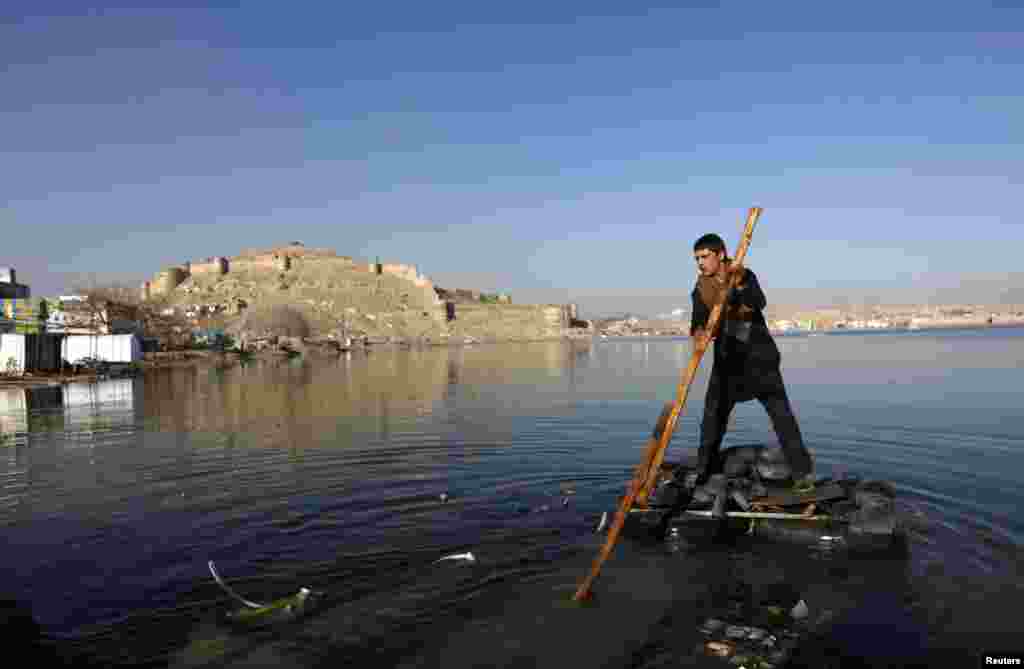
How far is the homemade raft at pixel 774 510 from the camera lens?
725cm

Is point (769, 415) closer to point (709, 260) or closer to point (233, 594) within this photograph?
point (709, 260)

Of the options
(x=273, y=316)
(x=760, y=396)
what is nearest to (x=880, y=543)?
(x=760, y=396)

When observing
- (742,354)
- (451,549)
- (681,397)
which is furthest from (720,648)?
(742,354)

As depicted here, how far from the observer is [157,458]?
14.0 m

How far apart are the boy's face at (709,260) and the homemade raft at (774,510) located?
2702mm

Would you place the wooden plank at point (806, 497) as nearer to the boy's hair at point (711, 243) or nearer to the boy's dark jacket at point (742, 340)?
the boy's dark jacket at point (742, 340)

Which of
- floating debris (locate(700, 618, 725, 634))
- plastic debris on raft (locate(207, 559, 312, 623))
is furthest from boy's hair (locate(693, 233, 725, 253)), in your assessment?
plastic debris on raft (locate(207, 559, 312, 623))

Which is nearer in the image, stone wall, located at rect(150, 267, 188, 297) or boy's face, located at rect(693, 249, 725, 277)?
boy's face, located at rect(693, 249, 725, 277)

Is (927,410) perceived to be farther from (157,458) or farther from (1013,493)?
(157,458)

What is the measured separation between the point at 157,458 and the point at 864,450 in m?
14.9

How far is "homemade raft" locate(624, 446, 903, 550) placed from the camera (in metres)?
7.25

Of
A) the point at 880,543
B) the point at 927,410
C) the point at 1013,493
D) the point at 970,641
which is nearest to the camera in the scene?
the point at 970,641

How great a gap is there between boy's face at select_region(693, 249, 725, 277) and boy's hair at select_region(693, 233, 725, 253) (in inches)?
1.4

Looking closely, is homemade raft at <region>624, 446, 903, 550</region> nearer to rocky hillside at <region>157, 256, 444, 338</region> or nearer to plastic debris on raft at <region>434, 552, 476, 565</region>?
plastic debris on raft at <region>434, 552, 476, 565</region>
